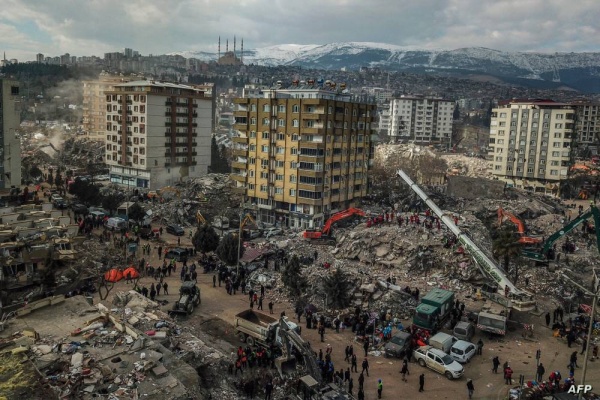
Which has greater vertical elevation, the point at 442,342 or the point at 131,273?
the point at 442,342

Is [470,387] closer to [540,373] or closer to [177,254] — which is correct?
[540,373]

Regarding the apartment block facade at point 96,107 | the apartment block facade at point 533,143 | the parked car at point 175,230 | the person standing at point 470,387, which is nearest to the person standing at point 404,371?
the person standing at point 470,387

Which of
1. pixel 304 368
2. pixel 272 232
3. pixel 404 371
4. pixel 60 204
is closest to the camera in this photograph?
pixel 304 368

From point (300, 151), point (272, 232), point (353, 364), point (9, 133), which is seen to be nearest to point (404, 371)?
point (353, 364)

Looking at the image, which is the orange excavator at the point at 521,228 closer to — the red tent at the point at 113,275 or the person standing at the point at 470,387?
the person standing at the point at 470,387

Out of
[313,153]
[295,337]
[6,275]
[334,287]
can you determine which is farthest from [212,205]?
[295,337]
